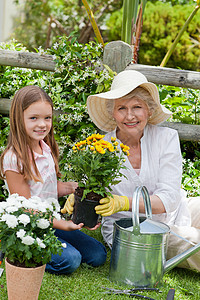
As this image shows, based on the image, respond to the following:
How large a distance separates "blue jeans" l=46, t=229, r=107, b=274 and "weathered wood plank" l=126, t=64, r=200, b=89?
1305mm

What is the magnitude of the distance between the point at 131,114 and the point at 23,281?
3.43 ft

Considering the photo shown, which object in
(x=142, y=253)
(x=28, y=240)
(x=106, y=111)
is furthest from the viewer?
(x=106, y=111)

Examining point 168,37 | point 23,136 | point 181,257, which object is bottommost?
point 181,257

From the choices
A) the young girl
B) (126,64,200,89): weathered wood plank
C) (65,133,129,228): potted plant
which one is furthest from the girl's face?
(126,64,200,89): weathered wood plank

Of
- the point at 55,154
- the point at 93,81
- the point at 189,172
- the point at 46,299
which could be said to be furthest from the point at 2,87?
the point at 46,299

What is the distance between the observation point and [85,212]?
1.95 m

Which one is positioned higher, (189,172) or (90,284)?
(189,172)

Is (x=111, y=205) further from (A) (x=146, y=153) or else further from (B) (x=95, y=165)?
(A) (x=146, y=153)

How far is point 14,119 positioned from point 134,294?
1.07 meters

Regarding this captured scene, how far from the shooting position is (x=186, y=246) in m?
2.26

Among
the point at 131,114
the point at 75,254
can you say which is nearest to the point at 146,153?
the point at 131,114

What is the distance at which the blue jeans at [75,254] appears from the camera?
6.78 ft

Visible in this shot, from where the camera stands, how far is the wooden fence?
290 cm

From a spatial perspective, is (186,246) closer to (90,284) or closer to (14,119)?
(90,284)
